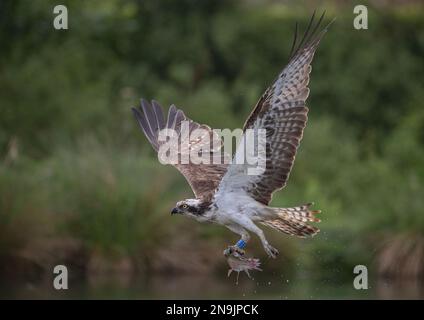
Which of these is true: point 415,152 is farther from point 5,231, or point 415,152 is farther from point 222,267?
point 5,231

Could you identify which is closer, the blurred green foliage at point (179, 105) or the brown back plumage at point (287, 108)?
the brown back plumage at point (287, 108)

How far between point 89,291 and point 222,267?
278cm

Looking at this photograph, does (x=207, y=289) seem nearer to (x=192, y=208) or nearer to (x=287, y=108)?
(x=192, y=208)

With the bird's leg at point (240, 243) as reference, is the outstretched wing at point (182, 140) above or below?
above

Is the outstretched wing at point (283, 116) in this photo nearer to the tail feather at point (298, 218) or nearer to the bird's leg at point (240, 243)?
the tail feather at point (298, 218)

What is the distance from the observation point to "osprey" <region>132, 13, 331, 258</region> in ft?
36.5

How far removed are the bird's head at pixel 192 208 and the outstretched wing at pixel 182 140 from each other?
131cm

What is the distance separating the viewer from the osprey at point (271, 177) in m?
11.1

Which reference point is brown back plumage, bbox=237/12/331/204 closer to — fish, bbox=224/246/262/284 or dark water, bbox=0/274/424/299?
fish, bbox=224/246/262/284

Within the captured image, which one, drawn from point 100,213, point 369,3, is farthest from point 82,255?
point 369,3

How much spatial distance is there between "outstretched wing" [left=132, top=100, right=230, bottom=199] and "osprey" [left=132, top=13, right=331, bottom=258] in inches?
27.7

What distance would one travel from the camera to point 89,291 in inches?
661

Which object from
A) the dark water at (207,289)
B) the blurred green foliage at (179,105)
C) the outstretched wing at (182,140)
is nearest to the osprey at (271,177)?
the outstretched wing at (182,140)

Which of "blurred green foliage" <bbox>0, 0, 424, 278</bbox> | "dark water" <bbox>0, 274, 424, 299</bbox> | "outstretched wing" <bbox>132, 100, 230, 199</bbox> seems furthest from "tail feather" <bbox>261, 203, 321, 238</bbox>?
"blurred green foliage" <bbox>0, 0, 424, 278</bbox>
